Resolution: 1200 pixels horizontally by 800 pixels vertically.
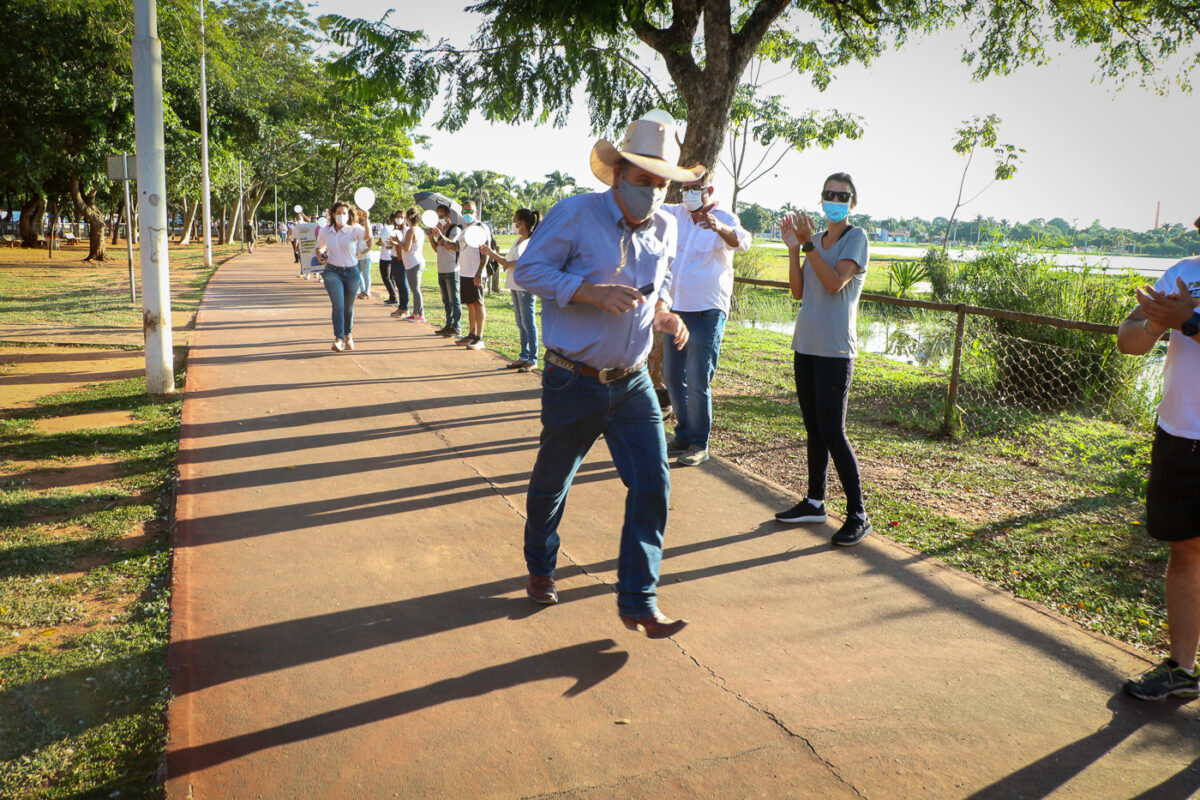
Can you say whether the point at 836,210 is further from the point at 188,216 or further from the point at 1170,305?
the point at 188,216

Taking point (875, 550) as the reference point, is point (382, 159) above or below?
above

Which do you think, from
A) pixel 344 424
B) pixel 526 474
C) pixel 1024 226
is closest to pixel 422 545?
pixel 526 474

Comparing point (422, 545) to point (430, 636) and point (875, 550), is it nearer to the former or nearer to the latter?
point (430, 636)

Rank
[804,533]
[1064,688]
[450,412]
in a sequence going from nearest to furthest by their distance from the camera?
1. [1064,688]
2. [804,533]
3. [450,412]

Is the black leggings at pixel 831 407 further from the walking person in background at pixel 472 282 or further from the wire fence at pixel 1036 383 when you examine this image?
the walking person in background at pixel 472 282

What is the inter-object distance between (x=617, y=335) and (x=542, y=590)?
47.7 inches

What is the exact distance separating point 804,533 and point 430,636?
2.32 m

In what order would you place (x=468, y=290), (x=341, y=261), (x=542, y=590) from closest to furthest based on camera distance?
(x=542, y=590) < (x=341, y=261) < (x=468, y=290)

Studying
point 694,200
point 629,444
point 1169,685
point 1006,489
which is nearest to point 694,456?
point 694,200

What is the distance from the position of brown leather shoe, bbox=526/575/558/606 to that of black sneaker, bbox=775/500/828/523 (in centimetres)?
174

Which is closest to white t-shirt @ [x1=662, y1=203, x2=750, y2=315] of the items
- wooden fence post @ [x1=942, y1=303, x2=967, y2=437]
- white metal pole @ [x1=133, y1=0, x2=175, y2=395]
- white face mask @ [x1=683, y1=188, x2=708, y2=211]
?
white face mask @ [x1=683, y1=188, x2=708, y2=211]

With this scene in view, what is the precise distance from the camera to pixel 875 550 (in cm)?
467

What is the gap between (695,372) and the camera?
19.7 feet

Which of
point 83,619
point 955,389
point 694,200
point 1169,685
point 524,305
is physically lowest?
point 83,619
